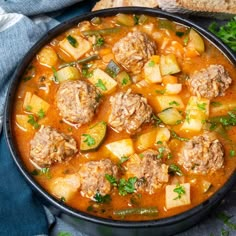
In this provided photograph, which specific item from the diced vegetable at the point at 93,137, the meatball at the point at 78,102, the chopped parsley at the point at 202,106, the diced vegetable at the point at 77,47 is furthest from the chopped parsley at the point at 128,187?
the diced vegetable at the point at 77,47

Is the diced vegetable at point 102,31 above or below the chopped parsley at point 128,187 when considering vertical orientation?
above

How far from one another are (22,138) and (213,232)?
1575 millimetres

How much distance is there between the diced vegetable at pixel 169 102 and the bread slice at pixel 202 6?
1060 millimetres

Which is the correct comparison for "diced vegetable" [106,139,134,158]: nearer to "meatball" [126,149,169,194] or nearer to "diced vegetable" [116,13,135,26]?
"meatball" [126,149,169,194]

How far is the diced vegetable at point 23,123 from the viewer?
3957 millimetres

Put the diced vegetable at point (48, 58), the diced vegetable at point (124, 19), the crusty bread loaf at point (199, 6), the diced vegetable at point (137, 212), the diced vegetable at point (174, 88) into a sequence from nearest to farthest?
1. the diced vegetable at point (137, 212)
2. the diced vegetable at point (174, 88)
3. the diced vegetable at point (48, 58)
4. the diced vegetable at point (124, 19)
5. the crusty bread loaf at point (199, 6)

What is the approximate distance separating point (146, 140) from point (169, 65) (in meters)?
0.65

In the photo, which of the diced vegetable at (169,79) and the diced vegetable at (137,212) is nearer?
the diced vegetable at (137,212)

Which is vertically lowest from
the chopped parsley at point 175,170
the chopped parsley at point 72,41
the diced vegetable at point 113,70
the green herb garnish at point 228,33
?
the chopped parsley at point 175,170

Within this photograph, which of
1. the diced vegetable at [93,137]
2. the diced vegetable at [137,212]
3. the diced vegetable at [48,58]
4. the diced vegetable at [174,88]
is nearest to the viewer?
the diced vegetable at [137,212]

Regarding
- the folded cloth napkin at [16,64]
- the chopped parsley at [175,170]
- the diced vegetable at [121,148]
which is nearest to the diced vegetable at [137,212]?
the chopped parsley at [175,170]

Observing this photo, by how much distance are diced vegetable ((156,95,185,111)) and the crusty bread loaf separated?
3.48 ft

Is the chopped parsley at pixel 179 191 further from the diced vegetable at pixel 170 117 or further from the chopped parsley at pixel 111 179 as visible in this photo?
the diced vegetable at pixel 170 117

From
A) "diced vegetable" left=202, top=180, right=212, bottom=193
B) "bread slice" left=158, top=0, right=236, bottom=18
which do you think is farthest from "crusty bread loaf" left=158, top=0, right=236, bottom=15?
"diced vegetable" left=202, top=180, right=212, bottom=193
